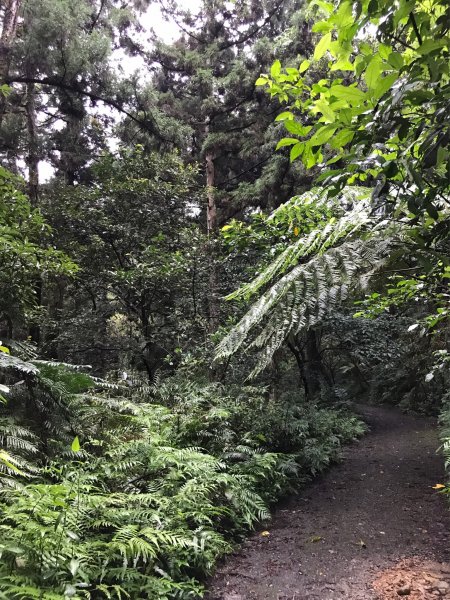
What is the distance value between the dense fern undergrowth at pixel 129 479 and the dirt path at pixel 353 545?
0.85ft

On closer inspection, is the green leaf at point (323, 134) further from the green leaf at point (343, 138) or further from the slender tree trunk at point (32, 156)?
the slender tree trunk at point (32, 156)

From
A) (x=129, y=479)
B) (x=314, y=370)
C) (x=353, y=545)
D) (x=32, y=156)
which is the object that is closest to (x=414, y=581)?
(x=353, y=545)

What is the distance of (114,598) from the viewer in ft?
8.84

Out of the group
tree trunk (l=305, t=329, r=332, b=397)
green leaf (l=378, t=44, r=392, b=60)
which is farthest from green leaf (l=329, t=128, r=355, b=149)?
tree trunk (l=305, t=329, r=332, b=397)

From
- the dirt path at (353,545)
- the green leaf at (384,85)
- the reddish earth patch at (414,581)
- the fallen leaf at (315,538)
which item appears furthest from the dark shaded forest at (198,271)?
the reddish earth patch at (414,581)

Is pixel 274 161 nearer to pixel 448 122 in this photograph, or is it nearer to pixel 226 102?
pixel 226 102

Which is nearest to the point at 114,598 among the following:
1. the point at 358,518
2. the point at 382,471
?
the point at 358,518

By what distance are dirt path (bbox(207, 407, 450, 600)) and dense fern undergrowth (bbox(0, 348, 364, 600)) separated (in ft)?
0.85

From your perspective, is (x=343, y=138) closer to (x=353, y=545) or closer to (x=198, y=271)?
(x=353, y=545)

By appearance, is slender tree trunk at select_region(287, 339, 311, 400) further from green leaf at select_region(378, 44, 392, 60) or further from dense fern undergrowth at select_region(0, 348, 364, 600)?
green leaf at select_region(378, 44, 392, 60)

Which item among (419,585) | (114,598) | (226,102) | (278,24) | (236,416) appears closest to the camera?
(114,598)

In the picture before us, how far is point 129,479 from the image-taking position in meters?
3.82

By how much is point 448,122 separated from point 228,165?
1318cm

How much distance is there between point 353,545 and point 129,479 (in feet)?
7.25
